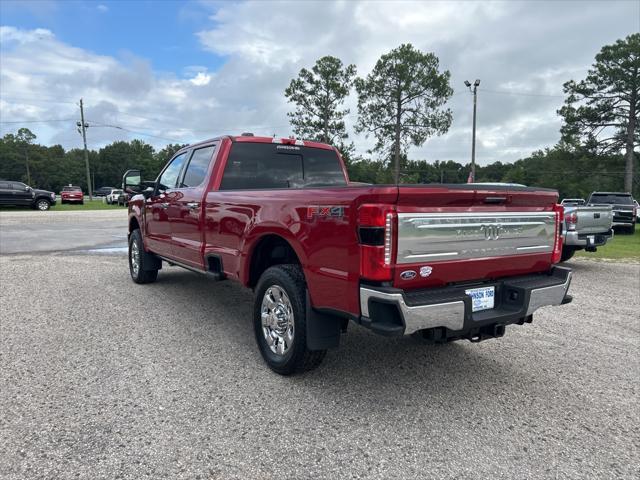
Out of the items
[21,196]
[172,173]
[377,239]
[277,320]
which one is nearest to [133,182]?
[172,173]

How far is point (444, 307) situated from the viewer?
113 inches

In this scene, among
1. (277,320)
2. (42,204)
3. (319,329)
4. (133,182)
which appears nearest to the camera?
(319,329)

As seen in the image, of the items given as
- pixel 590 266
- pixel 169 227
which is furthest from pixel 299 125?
pixel 169 227

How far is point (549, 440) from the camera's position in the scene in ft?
9.29

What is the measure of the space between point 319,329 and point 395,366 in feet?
3.22

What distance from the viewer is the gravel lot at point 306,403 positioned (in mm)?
2570

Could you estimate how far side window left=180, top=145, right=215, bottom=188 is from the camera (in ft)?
17.0

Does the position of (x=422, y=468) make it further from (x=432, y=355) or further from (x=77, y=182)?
(x=77, y=182)

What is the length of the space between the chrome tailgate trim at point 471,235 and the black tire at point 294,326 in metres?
0.94

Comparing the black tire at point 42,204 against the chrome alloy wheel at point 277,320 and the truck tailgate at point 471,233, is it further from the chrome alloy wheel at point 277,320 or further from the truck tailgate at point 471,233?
the truck tailgate at point 471,233

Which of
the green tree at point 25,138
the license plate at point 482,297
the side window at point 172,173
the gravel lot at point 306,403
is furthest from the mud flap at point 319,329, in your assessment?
the green tree at point 25,138

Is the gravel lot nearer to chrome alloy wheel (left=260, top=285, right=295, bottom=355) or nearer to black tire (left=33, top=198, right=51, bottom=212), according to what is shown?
chrome alloy wheel (left=260, top=285, right=295, bottom=355)

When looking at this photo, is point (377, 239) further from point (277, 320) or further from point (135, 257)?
point (135, 257)

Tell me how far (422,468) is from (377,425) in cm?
49
